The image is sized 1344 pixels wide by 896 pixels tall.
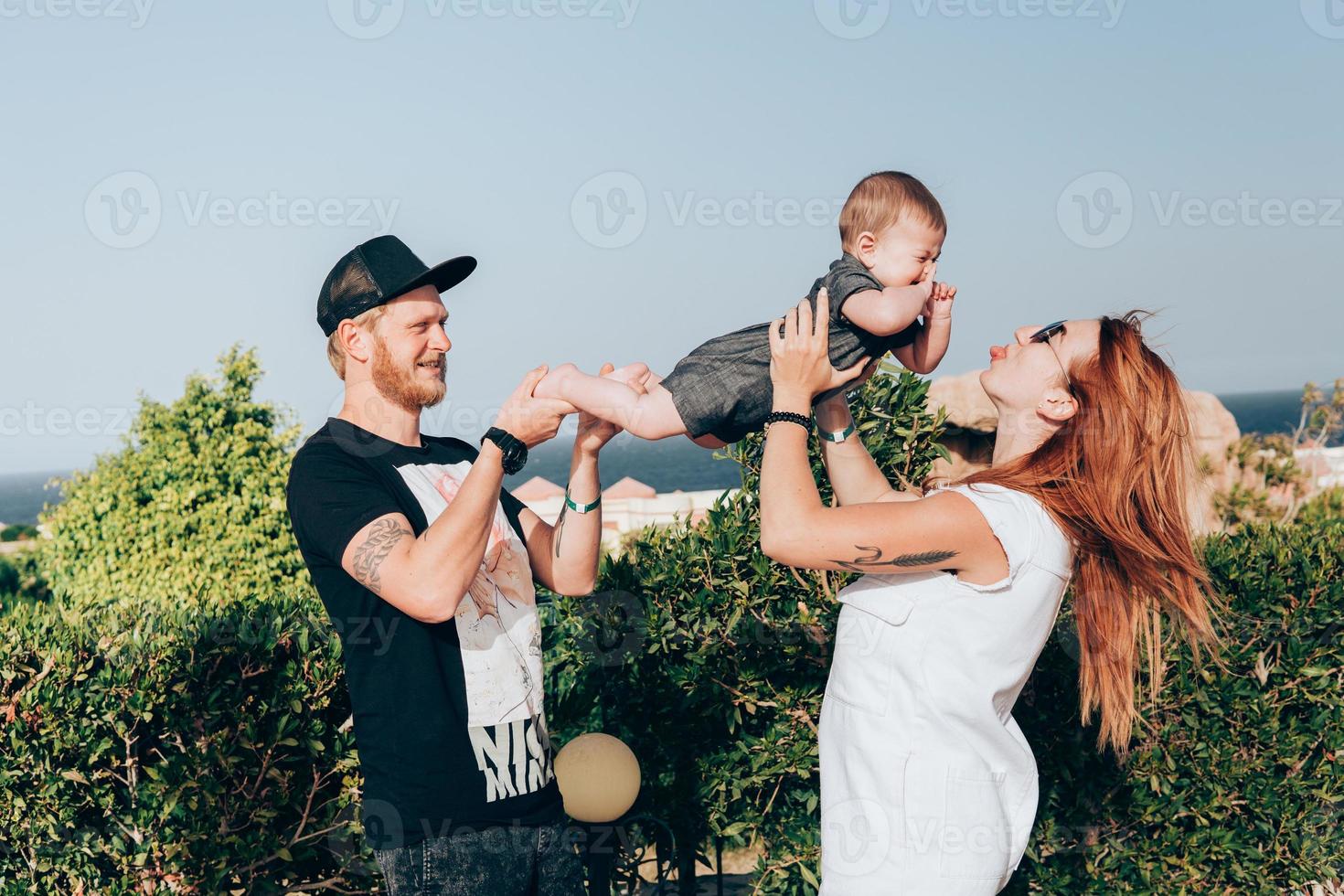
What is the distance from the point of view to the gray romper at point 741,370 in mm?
3076

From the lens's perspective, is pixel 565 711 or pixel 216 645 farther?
pixel 565 711

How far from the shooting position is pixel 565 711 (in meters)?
3.99

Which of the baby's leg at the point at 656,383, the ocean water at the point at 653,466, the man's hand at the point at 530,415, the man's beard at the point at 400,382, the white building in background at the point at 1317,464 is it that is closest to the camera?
the man's hand at the point at 530,415

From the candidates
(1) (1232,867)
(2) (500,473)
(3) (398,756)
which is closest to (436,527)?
(2) (500,473)

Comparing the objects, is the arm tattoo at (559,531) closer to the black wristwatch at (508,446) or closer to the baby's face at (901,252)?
the black wristwatch at (508,446)

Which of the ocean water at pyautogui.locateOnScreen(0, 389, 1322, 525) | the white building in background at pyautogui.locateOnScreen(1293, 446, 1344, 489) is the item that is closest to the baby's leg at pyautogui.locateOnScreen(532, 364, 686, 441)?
the white building in background at pyautogui.locateOnScreen(1293, 446, 1344, 489)

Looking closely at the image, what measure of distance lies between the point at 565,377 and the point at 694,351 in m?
0.45

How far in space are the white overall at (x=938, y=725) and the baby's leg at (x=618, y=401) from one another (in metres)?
0.83

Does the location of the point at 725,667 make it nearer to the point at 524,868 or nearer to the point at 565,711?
the point at 565,711

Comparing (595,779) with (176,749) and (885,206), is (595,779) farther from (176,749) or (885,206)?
(885,206)

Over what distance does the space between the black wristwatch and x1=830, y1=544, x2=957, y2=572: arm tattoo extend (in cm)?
83

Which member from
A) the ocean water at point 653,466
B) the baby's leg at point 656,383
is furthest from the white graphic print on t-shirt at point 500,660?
the ocean water at point 653,466

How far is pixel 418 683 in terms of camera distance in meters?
2.63

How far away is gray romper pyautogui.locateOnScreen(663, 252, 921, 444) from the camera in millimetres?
3076
